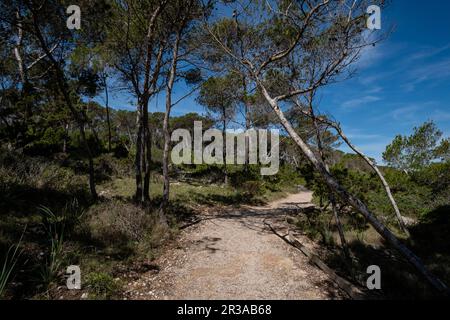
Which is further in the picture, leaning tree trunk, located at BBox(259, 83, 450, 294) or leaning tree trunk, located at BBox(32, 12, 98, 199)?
leaning tree trunk, located at BBox(32, 12, 98, 199)

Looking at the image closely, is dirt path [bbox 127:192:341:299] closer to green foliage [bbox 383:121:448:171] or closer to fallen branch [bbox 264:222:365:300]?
fallen branch [bbox 264:222:365:300]

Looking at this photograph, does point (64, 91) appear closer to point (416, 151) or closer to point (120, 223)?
point (120, 223)

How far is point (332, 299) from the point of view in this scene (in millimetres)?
3959

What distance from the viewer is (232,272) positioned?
184 inches

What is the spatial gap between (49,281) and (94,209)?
2.90 m

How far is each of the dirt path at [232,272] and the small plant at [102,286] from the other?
0.26 metres

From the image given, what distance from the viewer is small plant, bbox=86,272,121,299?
348cm

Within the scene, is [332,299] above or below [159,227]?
below

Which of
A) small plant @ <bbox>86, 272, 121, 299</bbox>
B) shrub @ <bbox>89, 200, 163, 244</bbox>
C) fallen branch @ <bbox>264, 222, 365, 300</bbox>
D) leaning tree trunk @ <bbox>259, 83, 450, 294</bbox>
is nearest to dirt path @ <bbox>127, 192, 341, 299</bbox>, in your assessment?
fallen branch @ <bbox>264, 222, 365, 300</bbox>

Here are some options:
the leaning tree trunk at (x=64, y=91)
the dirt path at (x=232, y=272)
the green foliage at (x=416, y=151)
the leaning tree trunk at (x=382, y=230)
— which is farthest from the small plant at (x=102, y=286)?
the green foliage at (x=416, y=151)

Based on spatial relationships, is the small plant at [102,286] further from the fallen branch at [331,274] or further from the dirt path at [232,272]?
the fallen branch at [331,274]

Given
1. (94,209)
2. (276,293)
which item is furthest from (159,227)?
(276,293)

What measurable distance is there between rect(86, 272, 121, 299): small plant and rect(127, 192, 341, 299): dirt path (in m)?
0.26
